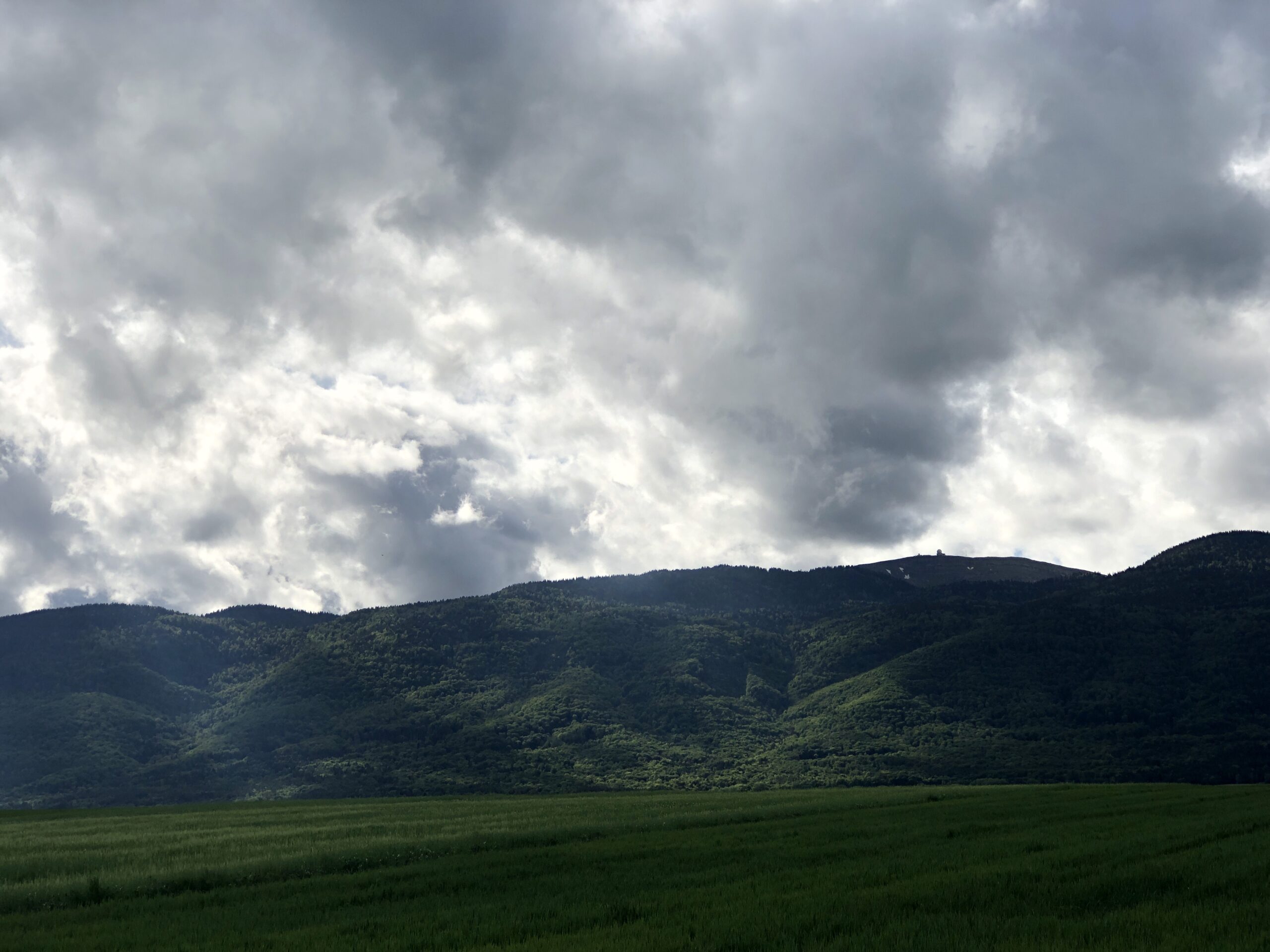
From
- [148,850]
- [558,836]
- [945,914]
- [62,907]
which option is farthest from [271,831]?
[945,914]

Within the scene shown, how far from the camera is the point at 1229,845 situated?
30.4m

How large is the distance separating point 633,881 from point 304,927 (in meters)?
10.4

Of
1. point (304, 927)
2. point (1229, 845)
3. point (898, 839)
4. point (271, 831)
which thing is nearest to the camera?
point (304, 927)

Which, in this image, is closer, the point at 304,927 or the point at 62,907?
the point at 304,927

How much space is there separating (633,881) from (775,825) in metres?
24.3

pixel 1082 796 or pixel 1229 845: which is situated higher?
pixel 1229 845

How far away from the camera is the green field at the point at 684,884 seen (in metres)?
19.0

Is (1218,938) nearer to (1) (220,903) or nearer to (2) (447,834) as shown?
(1) (220,903)

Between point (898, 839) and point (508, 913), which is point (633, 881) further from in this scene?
point (898, 839)

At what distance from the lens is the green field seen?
747 inches

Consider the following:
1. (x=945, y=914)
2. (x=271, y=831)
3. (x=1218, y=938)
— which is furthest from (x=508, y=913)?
(x=271, y=831)

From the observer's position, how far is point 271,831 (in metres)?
57.3

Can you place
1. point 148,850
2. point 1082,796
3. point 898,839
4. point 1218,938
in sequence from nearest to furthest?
point 1218,938, point 898,839, point 148,850, point 1082,796

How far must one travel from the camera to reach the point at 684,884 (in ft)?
91.0
